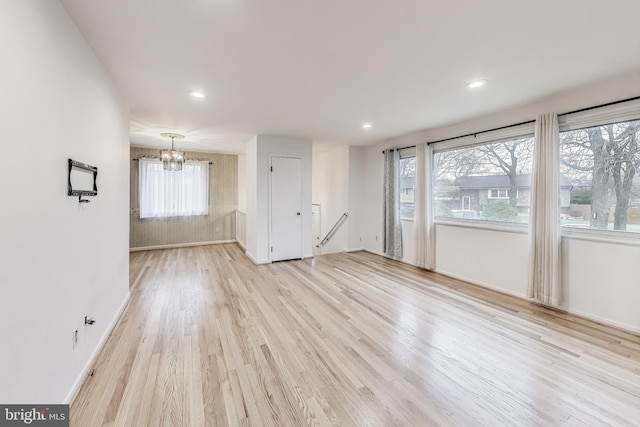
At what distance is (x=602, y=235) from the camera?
2641 millimetres

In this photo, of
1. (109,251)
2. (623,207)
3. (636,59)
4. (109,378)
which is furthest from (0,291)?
(623,207)

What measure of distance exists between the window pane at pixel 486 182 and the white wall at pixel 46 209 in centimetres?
460

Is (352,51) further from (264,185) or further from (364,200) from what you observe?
(364,200)

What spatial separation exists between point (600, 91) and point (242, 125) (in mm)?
4462

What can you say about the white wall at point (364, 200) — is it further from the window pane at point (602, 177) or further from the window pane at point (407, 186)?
the window pane at point (602, 177)

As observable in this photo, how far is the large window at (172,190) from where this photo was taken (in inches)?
232

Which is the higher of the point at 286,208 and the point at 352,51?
the point at 352,51

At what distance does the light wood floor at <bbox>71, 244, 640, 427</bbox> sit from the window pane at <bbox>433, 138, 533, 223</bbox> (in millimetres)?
1261

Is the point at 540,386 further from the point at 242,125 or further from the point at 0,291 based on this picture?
the point at 242,125

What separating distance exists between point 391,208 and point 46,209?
488cm

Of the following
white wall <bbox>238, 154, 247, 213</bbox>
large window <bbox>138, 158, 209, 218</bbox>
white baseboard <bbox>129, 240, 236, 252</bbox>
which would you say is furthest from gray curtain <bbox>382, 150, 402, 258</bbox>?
large window <bbox>138, 158, 209, 218</bbox>

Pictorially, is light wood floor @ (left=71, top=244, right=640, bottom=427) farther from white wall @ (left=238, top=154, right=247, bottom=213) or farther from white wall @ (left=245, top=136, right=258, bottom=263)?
white wall @ (left=238, top=154, right=247, bottom=213)

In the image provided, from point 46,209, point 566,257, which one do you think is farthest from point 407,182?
point 46,209
